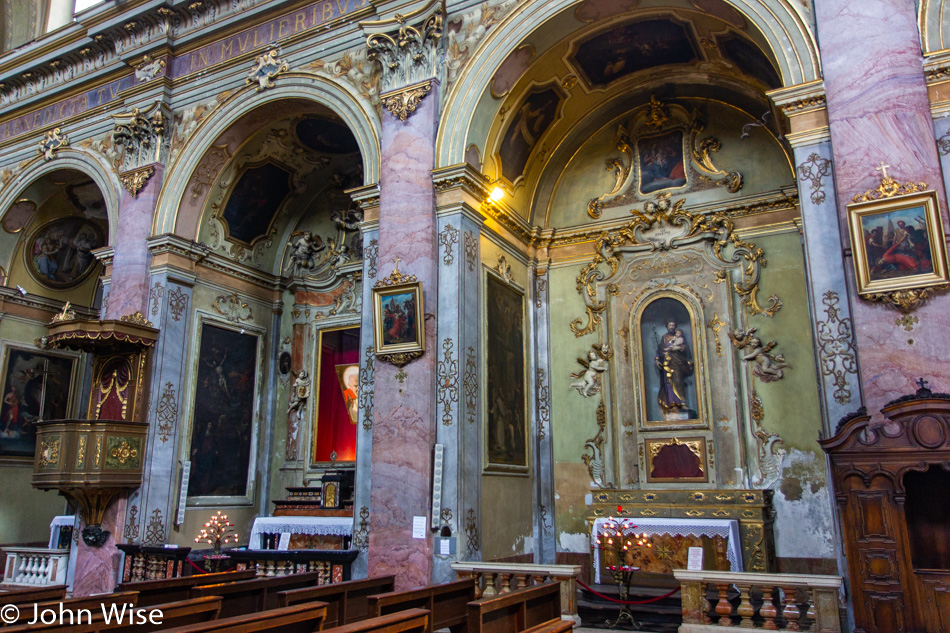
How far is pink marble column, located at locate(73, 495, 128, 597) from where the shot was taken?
11500mm

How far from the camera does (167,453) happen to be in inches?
476

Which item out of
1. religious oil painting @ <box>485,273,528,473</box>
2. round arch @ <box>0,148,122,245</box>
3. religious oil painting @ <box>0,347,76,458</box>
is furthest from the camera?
religious oil painting @ <box>0,347,76,458</box>

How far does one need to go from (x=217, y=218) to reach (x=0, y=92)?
663 centimetres

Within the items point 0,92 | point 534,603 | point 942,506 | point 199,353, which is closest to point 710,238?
point 942,506

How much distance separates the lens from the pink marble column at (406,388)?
360 inches

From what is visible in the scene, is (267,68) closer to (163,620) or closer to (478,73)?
(478,73)

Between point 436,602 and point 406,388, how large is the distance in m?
3.56

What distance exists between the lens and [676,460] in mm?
10812

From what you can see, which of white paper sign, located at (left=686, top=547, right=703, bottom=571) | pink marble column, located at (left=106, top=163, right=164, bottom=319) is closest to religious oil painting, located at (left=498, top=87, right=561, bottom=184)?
white paper sign, located at (left=686, top=547, right=703, bottom=571)

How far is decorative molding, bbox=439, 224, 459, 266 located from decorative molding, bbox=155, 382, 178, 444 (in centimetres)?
551

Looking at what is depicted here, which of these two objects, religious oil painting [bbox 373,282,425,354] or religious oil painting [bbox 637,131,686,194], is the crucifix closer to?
religious oil painting [bbox 637,131,686,194]

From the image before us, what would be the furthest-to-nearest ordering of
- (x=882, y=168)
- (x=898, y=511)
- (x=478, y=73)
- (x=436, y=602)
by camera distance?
(x=478, y=73) < (x=882, y=168) < (x=436, y=602) < (x=898, y=511)

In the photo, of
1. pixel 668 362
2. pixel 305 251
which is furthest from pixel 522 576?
pixel 305 251

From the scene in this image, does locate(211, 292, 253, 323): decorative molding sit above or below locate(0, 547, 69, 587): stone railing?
above
